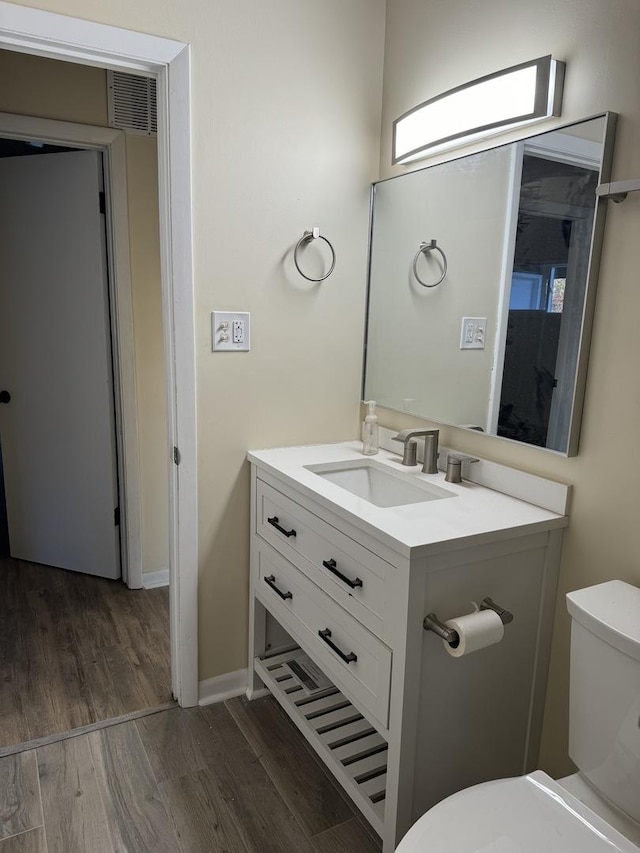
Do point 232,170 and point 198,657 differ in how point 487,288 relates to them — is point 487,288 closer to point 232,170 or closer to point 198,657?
point 232,170

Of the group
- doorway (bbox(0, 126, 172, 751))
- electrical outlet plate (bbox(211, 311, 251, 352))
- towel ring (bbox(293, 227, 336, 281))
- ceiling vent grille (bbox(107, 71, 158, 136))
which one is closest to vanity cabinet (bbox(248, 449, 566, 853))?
electrical outlet plate (bbox(211, 311, 251, 352))

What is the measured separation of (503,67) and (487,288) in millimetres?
571

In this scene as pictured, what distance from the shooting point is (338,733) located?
5.87 ft

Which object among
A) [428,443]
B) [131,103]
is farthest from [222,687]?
[131,103]

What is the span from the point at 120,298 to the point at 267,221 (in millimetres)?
1025

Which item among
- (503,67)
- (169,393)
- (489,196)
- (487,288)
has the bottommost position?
(169,393)

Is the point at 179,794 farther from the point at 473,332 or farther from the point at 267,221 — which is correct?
the point at 267,221

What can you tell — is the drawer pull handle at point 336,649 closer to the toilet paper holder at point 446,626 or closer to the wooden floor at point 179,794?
the toilet paper holder at point 446,626

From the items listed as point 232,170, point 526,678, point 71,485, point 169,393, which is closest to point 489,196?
point 232,170

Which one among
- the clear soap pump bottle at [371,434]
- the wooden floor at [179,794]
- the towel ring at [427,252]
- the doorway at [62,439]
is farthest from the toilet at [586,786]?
the doorway at [62,439]

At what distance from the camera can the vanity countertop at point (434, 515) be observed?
1307 mm

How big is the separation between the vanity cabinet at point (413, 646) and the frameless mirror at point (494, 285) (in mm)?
350

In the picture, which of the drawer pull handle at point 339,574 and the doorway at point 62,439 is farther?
the doorway at point 62,439

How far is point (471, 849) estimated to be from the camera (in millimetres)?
1000
